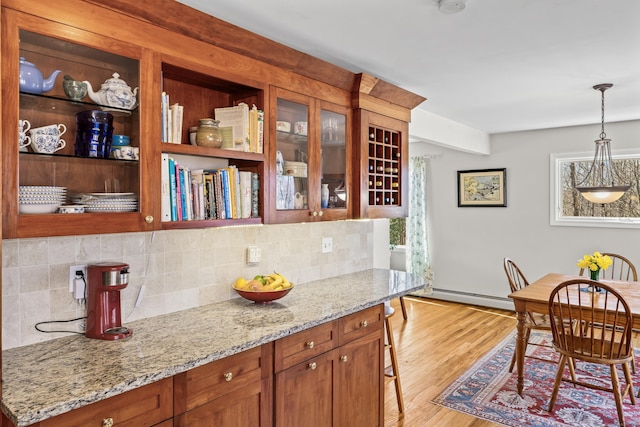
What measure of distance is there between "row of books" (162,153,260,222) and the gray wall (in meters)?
4.52

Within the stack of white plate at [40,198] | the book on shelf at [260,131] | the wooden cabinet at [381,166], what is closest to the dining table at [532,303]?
the wooden cabinet at [381,166]

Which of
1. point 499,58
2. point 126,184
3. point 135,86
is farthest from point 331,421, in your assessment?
point 499,58

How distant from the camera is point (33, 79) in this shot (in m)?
1.48

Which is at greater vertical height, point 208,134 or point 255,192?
point 208,134

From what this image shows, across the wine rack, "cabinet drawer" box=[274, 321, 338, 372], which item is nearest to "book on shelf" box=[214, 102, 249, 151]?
"cabinet drawer" box=[274, 321, 338, 372]

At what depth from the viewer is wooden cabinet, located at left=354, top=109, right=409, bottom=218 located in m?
2.90

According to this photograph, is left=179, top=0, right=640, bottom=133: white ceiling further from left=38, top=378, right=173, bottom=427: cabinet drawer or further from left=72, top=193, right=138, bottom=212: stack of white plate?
left=38, top=378, right=173, bottom=427: cabinet drawer

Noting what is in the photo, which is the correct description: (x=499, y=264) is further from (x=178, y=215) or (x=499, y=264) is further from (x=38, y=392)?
(x=38, y=392)

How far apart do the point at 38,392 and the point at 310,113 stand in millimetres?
1863

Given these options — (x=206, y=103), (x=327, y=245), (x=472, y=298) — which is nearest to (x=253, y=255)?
(x=327, y=245)

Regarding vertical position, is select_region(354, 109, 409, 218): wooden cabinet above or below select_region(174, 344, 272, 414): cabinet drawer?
above

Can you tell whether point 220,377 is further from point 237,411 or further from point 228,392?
→ point 237,411

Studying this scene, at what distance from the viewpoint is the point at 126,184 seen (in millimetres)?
1727

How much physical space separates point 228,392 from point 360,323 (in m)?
0.92
